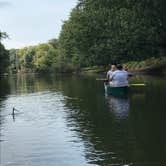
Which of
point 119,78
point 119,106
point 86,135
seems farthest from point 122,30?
point 86,135

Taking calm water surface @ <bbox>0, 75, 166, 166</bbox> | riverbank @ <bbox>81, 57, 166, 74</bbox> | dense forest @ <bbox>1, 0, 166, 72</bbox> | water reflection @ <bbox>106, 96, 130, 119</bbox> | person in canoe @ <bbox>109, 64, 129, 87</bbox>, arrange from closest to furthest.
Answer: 1. calm water surface @ <bbox>0, 75, 166, 166</bbox>
2. water reflection @ <bbox>106, 96, 130, 119</bbox>
3. person in canoe @ <bbox>109, 64, 129, 87</bbox>
4. dense forest @ <bbox>1, 0, 166, 72</bbox>
5. riverbank @ <bbox>81, 57, 166, 74</bbox>

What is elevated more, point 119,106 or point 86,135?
point 119,106

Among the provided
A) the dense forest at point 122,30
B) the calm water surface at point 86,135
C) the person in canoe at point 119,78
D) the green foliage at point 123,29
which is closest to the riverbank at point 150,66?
the dense forest at point 122,30

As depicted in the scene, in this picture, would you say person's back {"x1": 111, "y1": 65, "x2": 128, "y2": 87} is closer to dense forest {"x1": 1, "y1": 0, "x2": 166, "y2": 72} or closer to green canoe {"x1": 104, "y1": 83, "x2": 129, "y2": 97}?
green canoe {"x1": 104, "y1": 83, "x2": 129, "y2": 97}

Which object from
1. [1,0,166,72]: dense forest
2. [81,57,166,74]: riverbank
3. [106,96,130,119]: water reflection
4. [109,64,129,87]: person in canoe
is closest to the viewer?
[106,96,130,119]: water reflection

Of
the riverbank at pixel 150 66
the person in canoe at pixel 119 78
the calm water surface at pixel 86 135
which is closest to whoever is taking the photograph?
the calm water surface at pixel 86 135

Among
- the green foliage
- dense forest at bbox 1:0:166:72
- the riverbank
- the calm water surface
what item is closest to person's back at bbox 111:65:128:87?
the calm water surface

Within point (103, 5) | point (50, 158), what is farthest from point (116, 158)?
point (103, 5)

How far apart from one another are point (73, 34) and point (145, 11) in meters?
22.1

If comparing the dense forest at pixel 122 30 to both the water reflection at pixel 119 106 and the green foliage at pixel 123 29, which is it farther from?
the water reflection at pixel 119 106

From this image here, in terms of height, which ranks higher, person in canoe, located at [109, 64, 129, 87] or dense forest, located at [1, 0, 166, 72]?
dense forest, located at [1, 0, 166, 72]

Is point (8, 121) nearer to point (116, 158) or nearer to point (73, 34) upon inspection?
point (116, 158)

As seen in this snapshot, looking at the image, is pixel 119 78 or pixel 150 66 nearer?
pixel 119 78

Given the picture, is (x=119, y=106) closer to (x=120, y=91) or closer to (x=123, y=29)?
(x=120, y=91)
